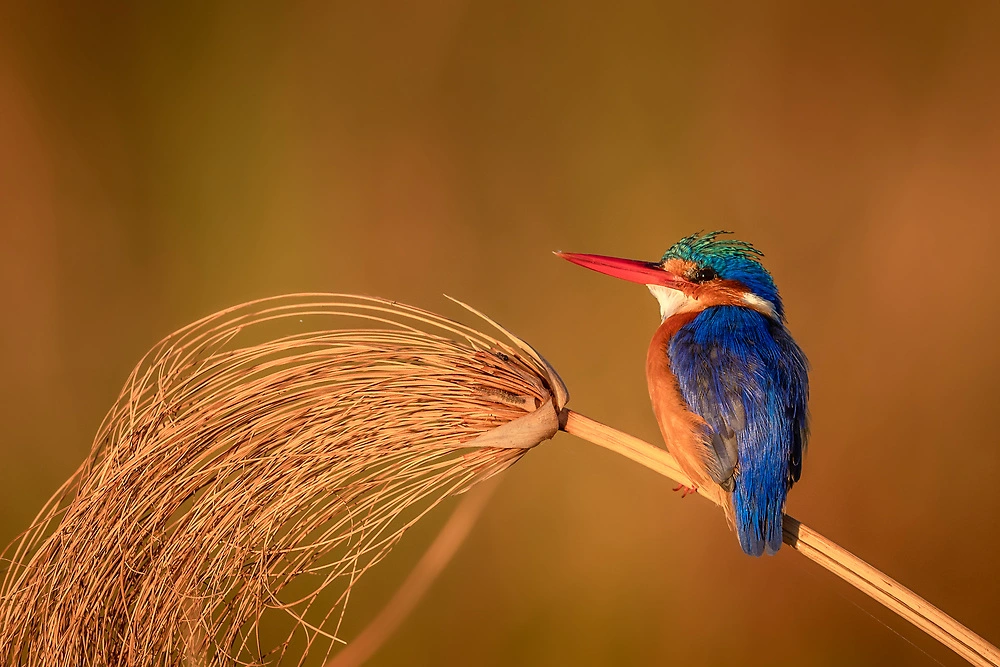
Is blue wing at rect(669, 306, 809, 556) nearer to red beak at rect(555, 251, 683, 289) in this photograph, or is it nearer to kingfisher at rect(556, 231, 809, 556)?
kingfisher at rect(556, 231, 809, 556)

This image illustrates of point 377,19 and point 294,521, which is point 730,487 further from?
point 377,19

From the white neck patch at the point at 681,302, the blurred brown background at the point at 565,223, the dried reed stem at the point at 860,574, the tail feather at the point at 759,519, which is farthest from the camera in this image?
the blurred brown background at the point at 565,223

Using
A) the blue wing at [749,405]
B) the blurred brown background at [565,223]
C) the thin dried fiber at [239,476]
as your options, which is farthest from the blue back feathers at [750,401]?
the blurred brown background at [565,223]

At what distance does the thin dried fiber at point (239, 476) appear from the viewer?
767mm

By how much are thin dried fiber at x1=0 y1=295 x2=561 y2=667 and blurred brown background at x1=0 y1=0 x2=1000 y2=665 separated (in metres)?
0.89

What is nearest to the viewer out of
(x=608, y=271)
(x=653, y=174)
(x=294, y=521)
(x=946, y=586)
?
(x=294, y=521)

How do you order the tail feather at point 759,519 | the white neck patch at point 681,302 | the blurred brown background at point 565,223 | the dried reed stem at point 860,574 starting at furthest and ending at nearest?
the blurred brown background at point 565,223, the white neck patch at point 681,302, the tail feather at point 759,519, the dried reed stem at point 860,574

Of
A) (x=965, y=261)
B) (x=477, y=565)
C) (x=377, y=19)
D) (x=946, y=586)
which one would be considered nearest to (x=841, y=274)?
(x=965, y=261)

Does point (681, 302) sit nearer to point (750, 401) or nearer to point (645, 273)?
point (645, 273)

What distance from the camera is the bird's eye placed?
3.74ft

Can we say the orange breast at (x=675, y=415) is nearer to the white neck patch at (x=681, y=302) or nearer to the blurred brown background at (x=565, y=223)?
the white neck patch at (x=681, y=302)

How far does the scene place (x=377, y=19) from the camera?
5.79 feet

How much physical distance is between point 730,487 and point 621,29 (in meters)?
1.23

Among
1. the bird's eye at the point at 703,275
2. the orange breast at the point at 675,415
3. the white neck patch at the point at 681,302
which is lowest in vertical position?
the orange breast at the point at 675,415
